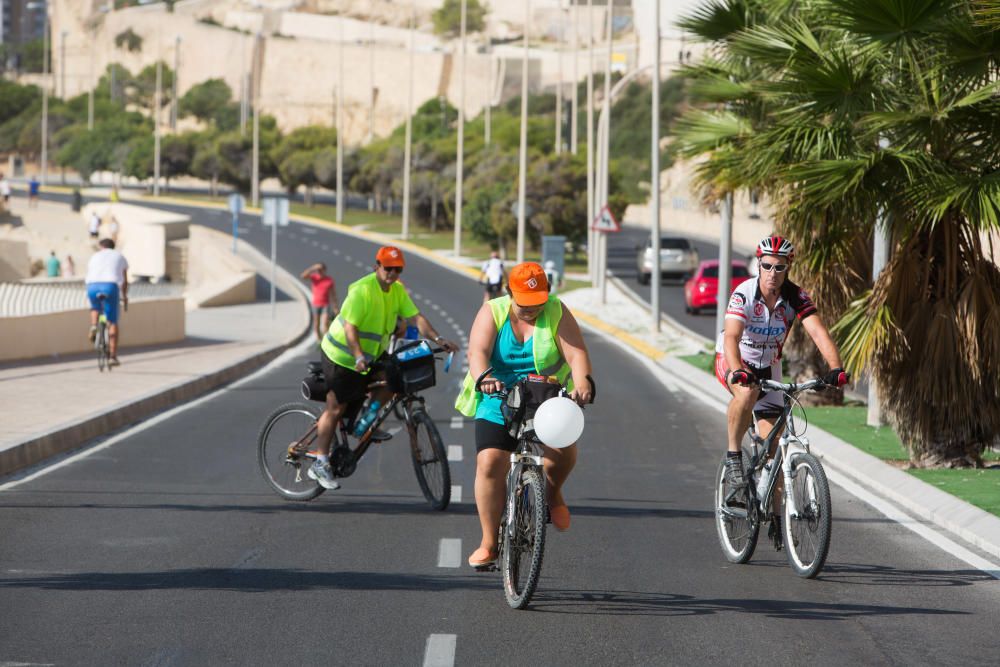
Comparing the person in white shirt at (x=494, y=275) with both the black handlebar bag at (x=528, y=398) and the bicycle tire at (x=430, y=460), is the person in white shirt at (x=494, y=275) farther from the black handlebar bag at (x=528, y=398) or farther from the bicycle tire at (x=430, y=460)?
the black handlebar bag at (x=528, y=398)

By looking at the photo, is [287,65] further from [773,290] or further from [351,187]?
[773,290]

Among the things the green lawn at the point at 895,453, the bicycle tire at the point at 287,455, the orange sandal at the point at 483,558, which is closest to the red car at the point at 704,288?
the green lawn at the point at 895,453

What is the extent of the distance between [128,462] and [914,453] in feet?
22.6

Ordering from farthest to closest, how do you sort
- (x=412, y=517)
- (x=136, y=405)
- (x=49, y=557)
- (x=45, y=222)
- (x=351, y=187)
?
(x=351, y=187)
(x=45, y=222)
(x=136, y=405)
(x=412, y=517)
(x=49, y=557)

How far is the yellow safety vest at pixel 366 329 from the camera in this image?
37.2 feet

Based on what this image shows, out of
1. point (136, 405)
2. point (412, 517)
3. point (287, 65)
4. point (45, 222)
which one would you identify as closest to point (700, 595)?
point (412, 517)

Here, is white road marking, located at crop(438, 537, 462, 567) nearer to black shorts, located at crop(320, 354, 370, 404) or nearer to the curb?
black shorts, located at crop(320, 354, 370, 404)

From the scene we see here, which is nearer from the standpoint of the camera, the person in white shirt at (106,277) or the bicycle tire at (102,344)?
the person in white shirt at (106,277)

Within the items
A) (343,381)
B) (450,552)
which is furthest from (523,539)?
(343,381)

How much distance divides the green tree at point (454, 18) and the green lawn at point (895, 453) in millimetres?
173864

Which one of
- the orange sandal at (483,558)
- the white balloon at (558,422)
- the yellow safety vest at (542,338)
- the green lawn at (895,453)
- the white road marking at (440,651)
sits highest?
the yellow safety vest at (542,338)

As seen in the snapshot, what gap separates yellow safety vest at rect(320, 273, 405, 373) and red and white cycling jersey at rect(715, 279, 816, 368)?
9.60ft

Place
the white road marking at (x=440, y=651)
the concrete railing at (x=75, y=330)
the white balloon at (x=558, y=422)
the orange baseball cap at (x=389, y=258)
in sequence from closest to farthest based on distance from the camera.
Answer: the white road marking at (x=440, y=651)
the white balloon at (x=558, y=422)
the orange baseball cap at (x=389, y=258)
the concrete railing at (x=75, y=330)

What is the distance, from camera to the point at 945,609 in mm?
8117
